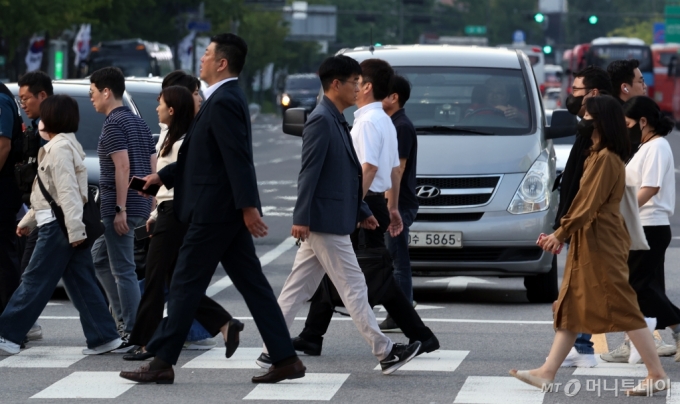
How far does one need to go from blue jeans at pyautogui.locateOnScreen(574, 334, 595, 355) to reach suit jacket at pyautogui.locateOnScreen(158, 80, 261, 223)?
2073 mm

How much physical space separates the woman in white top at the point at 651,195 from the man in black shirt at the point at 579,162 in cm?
29

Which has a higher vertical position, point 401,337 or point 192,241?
point 192,241

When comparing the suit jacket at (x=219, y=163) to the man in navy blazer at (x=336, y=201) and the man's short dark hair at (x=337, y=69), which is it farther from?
the man's short dark hair at (x=337, y=69)

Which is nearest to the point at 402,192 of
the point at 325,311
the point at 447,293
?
the point at 325,311

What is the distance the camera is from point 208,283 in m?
7.46

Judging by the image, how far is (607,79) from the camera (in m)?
8.43

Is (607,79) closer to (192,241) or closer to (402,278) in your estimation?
(402,278)

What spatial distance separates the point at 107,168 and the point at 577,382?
10.0 ft

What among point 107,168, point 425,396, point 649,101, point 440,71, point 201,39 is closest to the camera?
point 425,396

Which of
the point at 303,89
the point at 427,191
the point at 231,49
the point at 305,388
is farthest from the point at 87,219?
the point at 303,89

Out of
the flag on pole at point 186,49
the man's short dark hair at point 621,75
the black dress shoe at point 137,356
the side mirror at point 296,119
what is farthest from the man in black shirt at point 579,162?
the flag on pole at point 186,49

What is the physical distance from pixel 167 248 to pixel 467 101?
424 centimetres

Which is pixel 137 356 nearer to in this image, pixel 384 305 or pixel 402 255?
pixel 384 305

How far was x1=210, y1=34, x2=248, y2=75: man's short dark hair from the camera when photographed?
7.50m
